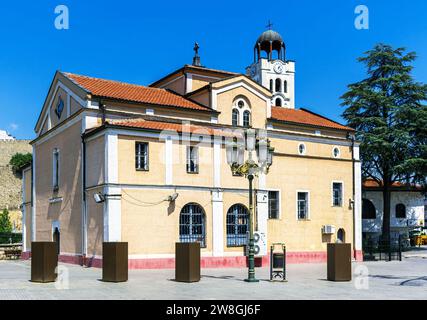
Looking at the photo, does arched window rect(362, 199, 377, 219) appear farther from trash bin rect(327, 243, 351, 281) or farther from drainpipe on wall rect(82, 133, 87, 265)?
trash bin rect(327, 243, 351, 281)

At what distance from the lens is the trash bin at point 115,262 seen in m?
18.8

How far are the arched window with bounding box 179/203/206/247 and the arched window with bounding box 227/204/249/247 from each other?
5.32 ft

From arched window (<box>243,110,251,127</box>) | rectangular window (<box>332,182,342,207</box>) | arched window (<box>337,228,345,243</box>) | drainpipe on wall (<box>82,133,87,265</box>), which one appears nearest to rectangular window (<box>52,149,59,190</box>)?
drainpipe on wall (<box>82,133,87,265</box>)

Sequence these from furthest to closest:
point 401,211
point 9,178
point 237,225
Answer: point 9,178
point 401,211
point 237,225

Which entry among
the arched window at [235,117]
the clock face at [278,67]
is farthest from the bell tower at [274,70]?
the arched window at [235,117]

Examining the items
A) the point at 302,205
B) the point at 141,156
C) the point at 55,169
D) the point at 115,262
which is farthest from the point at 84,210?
the point at 302,205

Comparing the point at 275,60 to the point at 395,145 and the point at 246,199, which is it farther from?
the point at 246,199

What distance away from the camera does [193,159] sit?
1102 inches

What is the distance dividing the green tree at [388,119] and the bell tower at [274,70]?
2607 cm

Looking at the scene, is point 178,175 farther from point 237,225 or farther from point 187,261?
point 187,261

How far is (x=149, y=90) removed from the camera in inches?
1265

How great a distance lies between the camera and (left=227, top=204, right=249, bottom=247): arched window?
2889 centimetres

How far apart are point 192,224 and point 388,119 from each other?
21.4 meters

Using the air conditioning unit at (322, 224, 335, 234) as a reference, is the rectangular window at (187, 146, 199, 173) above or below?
above
